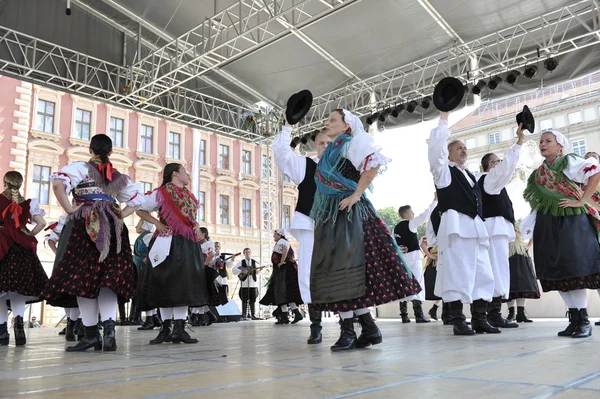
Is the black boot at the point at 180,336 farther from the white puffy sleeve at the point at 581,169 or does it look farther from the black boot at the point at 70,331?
the white puffy sleeve at the point at 581,169

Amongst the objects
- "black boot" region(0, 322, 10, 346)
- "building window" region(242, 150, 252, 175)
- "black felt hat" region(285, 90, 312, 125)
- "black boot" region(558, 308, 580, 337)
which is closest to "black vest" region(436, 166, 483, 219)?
"black boot" region(558, 308, 580, 337)

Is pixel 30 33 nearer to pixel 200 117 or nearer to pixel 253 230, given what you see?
pixel 200 117

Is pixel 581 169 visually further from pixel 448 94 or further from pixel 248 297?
pixel 248 297

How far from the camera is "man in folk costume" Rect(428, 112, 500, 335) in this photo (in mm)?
3938

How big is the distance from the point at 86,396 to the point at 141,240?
18.6 feet

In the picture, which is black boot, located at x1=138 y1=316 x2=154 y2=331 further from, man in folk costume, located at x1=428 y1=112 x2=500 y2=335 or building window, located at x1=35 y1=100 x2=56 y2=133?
building window, located at x1=35 y1=100 x2=56 y2=133

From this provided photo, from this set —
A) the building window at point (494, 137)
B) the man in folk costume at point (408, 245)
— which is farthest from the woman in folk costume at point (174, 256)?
the building window at point (494, 137)

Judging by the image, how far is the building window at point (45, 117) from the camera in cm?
1856

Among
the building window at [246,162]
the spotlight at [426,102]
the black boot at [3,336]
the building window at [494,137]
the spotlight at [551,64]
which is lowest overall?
the black boot at [3,336]

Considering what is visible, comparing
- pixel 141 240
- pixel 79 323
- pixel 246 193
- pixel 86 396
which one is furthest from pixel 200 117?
pixel 246 193

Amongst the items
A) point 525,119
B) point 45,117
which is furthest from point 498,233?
point 45,117

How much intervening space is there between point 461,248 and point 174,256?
2.21m

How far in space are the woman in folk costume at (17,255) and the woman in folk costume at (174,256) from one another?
3.59 feet

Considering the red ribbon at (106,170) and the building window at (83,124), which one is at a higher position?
the building window at (83,124)
